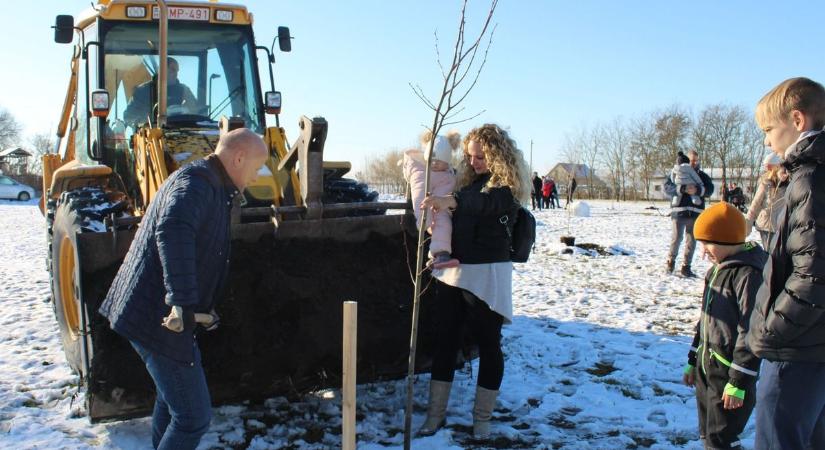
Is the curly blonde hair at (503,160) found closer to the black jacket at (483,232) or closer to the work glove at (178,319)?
the black jacket at (483,232)

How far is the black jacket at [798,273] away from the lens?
2.36 m

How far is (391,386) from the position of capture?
16.6 feet

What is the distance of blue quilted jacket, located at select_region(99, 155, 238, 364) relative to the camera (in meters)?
2.79

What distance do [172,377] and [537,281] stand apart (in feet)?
23.2

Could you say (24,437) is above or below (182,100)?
below

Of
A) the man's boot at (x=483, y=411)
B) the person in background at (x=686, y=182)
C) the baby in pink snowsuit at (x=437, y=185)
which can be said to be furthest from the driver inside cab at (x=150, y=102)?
the person in background at (x=686, y=182)

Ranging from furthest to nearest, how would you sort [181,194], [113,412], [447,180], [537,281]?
[537,281] → [447,180] → [113,412] → [181,194]

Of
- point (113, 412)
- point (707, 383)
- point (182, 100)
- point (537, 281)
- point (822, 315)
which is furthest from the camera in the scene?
point (537, 281)

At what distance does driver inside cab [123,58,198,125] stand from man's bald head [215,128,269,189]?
2637 mm

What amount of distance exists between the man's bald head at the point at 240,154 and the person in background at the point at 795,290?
2079mm

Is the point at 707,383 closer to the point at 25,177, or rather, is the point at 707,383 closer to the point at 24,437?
the point at 24,437

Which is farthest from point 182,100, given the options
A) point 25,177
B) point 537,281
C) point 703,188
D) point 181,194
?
point 25,177

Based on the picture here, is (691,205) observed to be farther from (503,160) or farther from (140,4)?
(140,4)

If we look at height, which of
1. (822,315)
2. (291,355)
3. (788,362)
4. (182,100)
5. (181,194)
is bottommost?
(291,355)
